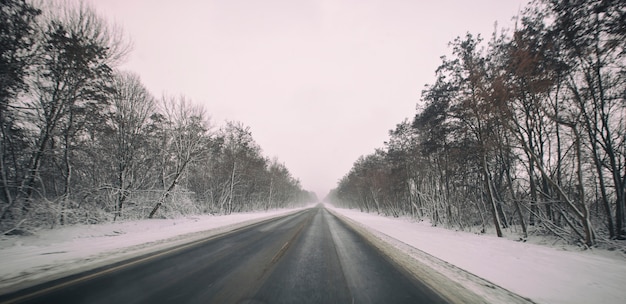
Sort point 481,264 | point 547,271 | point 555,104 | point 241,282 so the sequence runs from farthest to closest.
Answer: point 555,104
point 481,264
point 547,271
point 241,282

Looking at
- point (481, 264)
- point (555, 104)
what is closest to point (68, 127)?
point (481, 264)

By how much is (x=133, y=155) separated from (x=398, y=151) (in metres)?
23.3

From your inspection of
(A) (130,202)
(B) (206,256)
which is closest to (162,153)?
(A) (130,202)

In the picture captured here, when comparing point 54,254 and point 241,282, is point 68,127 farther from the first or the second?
point 241,282

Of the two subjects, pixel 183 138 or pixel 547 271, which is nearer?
pixel 547 271

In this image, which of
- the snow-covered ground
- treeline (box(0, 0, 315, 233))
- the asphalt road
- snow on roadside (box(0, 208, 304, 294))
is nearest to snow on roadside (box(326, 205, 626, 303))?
the snow-covered ground

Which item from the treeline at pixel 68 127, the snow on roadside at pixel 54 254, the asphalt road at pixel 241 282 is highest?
the treeline at pixel 68 127

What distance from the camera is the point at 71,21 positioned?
32.8ft

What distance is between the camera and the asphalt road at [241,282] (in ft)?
10.4

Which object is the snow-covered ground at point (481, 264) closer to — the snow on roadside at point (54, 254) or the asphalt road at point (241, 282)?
the snow on roadside at point (54, 254)

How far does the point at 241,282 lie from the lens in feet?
12.5

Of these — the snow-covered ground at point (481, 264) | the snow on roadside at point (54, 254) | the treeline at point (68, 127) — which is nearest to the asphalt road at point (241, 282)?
the snow on roadside at point (54, 254)

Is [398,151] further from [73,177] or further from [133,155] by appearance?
[73,177]

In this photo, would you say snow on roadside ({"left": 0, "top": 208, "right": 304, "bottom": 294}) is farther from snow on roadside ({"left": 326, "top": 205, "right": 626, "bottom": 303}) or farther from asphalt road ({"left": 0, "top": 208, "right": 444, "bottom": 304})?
snow on roadside ({"left": 326, "top": 205, "right": 626, "bottom": 303})
